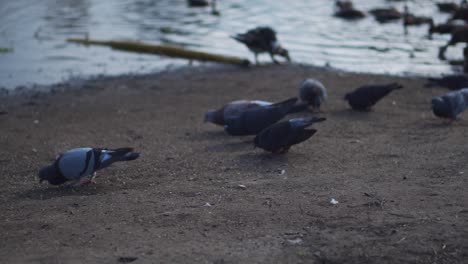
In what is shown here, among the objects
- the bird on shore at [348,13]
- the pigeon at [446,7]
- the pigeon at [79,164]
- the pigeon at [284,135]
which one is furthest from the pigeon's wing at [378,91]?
the pigeon at [446,7]

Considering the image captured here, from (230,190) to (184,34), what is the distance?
11450 mm

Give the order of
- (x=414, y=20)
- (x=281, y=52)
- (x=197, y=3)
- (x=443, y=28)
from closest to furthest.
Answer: (x=281, y=52), (x=443, y=28), (x=414, y=20), (x=197, y=3)

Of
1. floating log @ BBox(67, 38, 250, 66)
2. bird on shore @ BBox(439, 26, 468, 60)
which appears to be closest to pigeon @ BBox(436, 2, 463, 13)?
bird on shore @ BBox(439, 26, 468, 60)

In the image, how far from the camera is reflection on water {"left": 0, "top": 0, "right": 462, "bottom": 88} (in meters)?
14.4

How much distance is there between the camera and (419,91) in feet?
39.2

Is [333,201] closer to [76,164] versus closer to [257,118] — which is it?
[76,164]

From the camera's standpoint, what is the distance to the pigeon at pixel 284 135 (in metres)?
7.74

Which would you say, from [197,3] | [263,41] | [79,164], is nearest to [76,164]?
[79,164]

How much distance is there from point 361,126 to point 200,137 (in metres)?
2.17

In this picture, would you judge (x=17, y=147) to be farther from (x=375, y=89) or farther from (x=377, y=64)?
(x=377, y=64)

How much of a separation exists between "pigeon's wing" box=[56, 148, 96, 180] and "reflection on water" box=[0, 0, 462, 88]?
253 inches

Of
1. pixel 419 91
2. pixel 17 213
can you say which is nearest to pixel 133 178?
pixel 17 213

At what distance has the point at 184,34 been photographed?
17547 millimetres

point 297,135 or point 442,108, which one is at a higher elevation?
point 297,135
